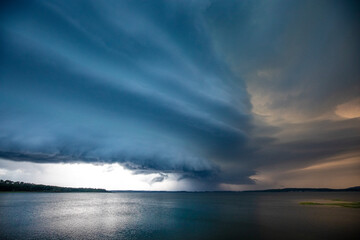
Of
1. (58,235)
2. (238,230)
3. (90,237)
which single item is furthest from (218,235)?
(58,235)

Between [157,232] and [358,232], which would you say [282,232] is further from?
[157,232]

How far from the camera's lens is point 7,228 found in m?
49.5

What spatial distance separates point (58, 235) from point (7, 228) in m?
16.6

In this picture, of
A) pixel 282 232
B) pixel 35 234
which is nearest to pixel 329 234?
pixel 282 232

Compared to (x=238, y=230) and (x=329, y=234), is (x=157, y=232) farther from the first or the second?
(x=329, y=234)

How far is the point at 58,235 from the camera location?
146 ft

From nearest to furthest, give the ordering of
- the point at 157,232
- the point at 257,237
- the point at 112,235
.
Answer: the point at 257,237 < the point at 112,235 < the point at 157,232

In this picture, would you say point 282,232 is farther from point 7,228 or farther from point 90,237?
point 7,228

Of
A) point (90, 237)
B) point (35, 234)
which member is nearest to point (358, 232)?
point (90, 237)

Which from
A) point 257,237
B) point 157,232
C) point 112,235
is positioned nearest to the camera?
point 257,237

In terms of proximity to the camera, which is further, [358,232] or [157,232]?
[157,232]

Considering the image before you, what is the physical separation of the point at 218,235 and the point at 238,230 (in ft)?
27.2

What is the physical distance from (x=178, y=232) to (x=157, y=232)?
204 inches

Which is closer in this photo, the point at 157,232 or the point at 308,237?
the point at 308,237
